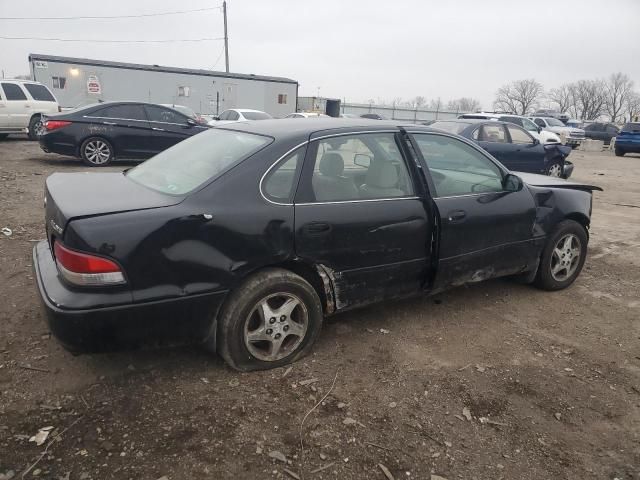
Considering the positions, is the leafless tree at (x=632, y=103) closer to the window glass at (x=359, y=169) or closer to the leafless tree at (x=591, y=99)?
the leafless tree at (x=591, y=99)

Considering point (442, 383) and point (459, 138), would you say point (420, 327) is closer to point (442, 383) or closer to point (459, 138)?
point (442, 383)

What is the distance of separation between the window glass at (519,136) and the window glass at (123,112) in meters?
7.89

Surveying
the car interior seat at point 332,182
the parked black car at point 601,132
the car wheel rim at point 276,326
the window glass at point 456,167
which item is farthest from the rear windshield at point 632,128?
the car wheel rim at point 276,326

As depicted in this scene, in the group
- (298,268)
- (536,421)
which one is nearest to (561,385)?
(536,421)

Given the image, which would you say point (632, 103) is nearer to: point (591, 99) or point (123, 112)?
point (591, 99)

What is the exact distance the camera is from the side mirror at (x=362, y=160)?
11.1 feet

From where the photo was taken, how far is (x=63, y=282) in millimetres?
2625

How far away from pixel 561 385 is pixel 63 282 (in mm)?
2969

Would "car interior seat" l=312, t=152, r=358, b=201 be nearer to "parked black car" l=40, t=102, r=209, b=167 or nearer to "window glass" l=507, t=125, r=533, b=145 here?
"window glass" l=507, t=125, r=533, b=145

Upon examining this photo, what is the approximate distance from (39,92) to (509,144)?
42.9ft

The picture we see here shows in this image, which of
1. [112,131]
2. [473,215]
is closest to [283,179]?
[473,215]

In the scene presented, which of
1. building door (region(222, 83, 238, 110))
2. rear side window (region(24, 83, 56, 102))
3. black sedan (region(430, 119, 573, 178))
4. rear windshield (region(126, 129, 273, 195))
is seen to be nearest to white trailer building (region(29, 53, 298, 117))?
building door (region(222, 83, 238, 110))

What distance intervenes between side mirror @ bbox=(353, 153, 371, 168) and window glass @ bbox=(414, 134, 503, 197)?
43cm

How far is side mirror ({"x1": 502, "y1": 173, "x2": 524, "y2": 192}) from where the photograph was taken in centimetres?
400
